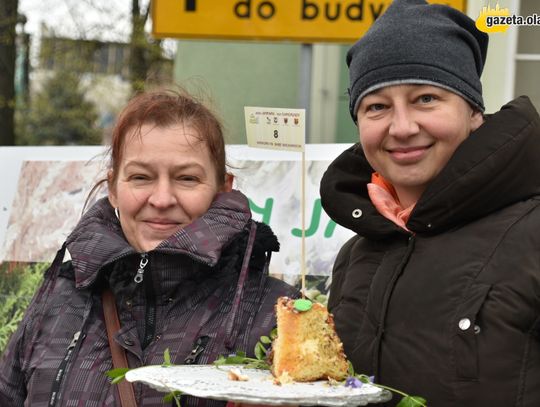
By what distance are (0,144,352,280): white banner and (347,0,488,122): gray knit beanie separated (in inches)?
53.8

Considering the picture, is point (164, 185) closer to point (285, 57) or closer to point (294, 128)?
point (294, 128)

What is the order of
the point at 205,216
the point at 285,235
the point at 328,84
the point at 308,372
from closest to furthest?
1. the point at 308,372
2. the point at 205,216
3. the point at 285,235
4. the point at 328,84

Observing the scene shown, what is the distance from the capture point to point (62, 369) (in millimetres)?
2461

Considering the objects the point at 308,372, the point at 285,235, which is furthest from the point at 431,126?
the point at 285,235

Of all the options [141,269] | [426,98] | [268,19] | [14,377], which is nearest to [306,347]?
[141,269]

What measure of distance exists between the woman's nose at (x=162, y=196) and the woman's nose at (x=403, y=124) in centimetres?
60

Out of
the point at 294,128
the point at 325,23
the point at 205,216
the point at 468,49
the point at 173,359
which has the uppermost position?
the point at 325,23

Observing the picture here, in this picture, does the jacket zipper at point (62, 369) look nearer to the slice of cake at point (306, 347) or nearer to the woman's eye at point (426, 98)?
the slice of cake at point (306, 347)

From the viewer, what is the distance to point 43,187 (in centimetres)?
429

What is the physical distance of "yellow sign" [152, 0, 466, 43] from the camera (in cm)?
453

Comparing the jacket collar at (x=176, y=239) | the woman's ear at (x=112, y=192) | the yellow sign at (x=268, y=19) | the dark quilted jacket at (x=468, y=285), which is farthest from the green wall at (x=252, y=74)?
the dark quilted jacket at (x=468, y=285)

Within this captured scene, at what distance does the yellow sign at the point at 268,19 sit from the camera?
4527 mm

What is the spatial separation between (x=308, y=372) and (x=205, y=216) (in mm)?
585

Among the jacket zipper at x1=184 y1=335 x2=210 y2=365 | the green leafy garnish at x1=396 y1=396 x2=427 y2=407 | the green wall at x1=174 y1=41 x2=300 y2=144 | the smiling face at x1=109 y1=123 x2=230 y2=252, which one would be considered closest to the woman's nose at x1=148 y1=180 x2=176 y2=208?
the smiling face at x1=109 y1=123 x2=230 y2=252
